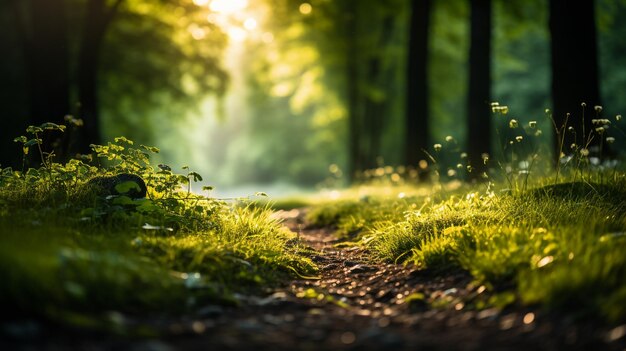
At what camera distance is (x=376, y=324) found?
136 inches

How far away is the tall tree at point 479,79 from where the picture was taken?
32.7ft

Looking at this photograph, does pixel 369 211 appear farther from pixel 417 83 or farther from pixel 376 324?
pixel 417 83

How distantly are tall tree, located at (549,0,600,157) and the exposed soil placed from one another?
14.1ft

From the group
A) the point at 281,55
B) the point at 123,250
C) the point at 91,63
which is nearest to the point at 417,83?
the point at 91,63

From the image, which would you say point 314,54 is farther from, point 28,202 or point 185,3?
point 28,202

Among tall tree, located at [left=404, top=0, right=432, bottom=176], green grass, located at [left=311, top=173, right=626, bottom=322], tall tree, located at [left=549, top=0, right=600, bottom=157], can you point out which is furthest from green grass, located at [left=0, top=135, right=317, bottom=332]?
tall tree, located at [left=404, top=0, right=432, bottom=176]

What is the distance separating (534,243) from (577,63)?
180 inches

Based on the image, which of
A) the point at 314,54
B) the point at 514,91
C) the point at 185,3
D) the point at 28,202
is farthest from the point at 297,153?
the point at 28,202

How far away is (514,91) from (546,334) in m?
25.0

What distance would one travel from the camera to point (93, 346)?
271 cm

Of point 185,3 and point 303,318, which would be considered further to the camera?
point 185,3

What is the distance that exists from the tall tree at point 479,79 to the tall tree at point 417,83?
1.90 m

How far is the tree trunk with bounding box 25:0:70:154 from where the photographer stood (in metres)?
9.95

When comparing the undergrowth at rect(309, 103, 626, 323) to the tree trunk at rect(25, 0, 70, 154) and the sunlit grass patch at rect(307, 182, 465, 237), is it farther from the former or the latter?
the tree trunk at rect(25, 0, 70, 154)
